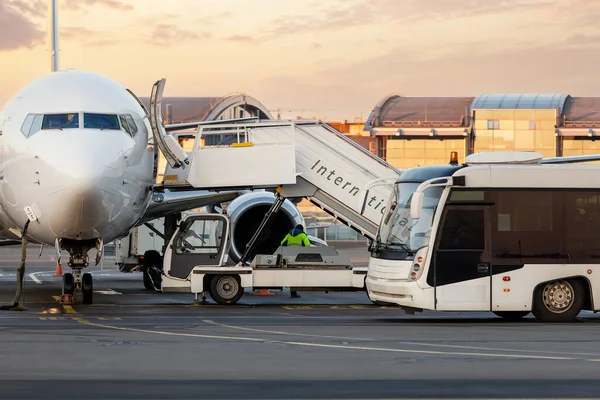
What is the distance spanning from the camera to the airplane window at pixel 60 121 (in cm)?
2093

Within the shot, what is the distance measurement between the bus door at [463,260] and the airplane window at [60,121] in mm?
6753

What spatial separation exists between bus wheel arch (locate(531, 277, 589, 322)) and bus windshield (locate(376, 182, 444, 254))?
197 centimetres

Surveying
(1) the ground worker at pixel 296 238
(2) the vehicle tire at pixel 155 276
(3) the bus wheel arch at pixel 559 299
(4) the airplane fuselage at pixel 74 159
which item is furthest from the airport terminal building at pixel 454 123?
(3) the bus wheel arch at pixel 559 299

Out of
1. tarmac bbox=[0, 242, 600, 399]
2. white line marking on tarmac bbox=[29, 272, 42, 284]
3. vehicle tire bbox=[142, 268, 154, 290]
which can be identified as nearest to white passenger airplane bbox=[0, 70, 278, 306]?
tarmac bbox=[0, 242, 600, 399]

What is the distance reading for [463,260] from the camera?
18.6 m

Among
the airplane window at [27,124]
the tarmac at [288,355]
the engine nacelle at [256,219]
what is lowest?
the tarmac at [288,355]

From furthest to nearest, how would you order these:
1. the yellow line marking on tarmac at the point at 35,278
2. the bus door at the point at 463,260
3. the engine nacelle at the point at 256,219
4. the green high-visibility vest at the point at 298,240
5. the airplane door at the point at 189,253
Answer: the yellow line marking on tarmac at the point at 35,278
the engine nacelle at the point at 256,219
the green high-visibility vest at the point at 298,240
the airplane door at the point at 189,253
the bus door at the point at 463,260

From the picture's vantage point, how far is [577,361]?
12273 mm

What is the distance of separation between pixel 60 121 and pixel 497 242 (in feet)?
→ 25.8

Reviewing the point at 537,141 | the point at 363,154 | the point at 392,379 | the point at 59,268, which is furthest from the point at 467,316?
the point at 537,141

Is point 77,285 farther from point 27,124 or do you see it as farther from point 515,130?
point 515,130

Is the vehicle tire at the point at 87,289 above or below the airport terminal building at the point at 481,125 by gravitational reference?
below

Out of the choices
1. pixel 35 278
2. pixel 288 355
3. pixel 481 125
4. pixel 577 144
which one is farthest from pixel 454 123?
pixel 288 355

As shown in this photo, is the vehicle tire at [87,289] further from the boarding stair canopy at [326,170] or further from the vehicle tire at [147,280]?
the vehicle tire at [147,280]
